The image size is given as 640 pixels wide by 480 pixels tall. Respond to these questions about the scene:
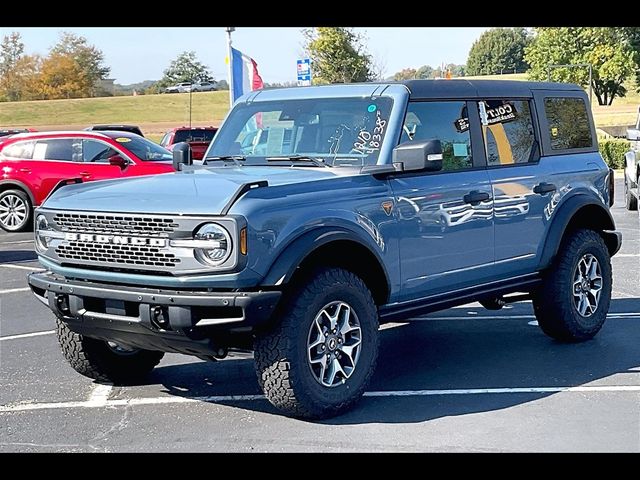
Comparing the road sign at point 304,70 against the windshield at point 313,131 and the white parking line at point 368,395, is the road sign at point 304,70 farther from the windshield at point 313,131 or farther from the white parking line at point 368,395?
the white parking line at point 368,395

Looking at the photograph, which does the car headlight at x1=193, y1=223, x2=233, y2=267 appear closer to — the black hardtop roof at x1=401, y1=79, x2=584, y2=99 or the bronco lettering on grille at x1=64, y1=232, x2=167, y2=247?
the bronco lettering on grille at x1=64, y1=232, x2=167, y2=247

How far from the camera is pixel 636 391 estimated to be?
5.68 meters

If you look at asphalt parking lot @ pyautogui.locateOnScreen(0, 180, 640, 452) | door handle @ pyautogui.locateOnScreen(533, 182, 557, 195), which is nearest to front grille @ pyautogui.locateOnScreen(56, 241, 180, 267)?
asphalt parking lot @ pyautogui.locateOnScreen(0, 180, 640, 452)

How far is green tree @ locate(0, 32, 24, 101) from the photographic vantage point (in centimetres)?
8294

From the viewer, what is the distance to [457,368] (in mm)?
6336

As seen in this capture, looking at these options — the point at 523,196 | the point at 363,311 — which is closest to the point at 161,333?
the point at 363,311

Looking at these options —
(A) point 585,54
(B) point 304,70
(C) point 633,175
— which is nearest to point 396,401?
(C) point 633,175

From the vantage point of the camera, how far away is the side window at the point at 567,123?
7.13 meters

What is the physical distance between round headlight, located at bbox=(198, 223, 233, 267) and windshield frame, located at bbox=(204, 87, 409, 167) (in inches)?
50.9

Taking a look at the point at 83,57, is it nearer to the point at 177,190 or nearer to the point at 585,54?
the point at 585,54

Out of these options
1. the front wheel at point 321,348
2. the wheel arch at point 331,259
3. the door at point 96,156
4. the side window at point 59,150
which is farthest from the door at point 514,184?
the side window at point 59,150
